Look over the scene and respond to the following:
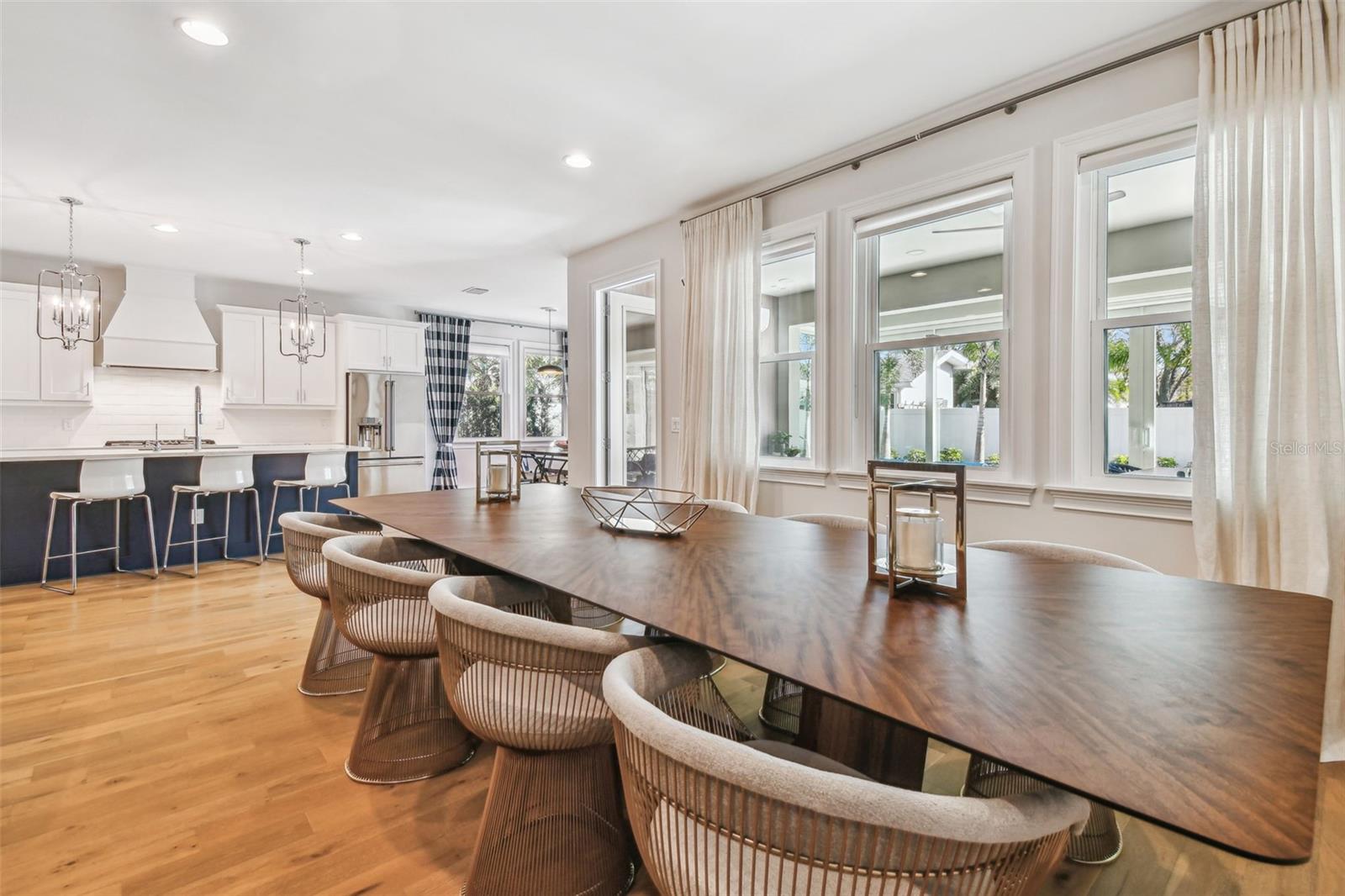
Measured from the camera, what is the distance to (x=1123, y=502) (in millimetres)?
2592

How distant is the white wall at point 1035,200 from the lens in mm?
2512

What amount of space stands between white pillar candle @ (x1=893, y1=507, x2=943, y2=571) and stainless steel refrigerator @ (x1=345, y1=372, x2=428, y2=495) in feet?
22.1

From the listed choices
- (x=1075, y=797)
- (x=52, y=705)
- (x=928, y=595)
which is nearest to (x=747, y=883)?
(x=1075, y=797)

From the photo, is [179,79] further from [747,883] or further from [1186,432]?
[1186,432]

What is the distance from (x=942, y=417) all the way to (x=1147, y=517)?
1.01m

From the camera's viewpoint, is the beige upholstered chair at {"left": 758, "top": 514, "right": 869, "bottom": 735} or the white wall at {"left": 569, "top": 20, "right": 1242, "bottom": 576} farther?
the white wall at {"left": 569, "top": 20, "right": 1242, "bottom": 576}

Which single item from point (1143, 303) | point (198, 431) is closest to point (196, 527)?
point (198, 431)

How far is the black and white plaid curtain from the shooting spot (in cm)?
827

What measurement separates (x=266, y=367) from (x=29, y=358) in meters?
1.79

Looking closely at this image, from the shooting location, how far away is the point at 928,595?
4.12 ft

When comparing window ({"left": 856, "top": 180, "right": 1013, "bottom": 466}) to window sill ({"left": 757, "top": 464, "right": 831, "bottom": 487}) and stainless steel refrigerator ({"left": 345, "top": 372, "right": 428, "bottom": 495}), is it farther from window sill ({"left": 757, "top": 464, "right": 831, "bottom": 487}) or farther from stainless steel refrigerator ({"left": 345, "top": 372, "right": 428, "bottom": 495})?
stainless steel refrigerator ({"left": 345, "top": 372, "right": 428, "bottom": 495})

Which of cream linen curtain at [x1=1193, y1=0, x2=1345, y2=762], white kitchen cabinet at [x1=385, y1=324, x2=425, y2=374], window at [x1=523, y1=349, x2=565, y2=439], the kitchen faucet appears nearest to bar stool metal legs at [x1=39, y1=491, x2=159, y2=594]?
the kitchen faucet

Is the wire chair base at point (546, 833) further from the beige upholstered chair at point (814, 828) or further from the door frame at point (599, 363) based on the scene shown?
the door frame at point (599, 363)

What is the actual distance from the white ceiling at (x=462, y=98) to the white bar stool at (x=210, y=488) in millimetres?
1864
